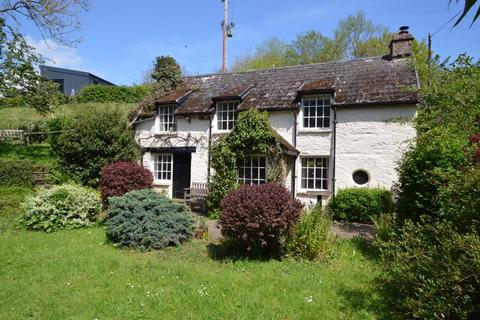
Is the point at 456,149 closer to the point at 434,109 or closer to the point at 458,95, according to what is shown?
the point at 458,95

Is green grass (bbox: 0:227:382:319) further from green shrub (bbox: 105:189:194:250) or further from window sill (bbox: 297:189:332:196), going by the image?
window sill (bbox: 297:189:332:196)

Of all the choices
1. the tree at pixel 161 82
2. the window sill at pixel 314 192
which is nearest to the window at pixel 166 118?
the tree at pixel 161 82

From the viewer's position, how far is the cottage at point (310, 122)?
1484cm

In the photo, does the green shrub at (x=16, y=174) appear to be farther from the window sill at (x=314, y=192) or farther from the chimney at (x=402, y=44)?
the chimney at (x=402, y=44)

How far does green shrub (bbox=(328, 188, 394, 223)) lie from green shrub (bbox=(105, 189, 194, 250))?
6.67 m

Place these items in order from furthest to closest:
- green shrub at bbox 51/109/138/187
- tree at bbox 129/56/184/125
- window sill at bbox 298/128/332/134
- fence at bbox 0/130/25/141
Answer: fence at bbox 0/130/25/141 → tree at bbox 129/56/184/125 → green shrub at bbox 51/109/138/187 → window sill at bbox 298/128/332/134

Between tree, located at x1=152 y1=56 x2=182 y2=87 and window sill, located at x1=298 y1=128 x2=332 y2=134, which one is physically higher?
tree, located at x1=152 y1=56 x2=182 y2=87

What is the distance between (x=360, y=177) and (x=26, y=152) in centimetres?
2037

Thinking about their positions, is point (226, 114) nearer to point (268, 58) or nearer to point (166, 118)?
point (166, 118)

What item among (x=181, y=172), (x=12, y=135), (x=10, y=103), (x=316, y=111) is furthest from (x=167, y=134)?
(x=10, y=103)

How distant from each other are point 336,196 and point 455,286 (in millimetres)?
10746

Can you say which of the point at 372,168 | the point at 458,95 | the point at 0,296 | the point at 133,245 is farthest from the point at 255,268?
the point at 372,168

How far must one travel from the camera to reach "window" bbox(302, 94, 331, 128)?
1605 cm

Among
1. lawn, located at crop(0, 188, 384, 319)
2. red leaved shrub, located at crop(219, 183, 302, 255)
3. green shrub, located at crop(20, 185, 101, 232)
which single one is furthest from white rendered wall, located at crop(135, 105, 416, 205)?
green shrub, located at crop(20, 185, 101, 232)
